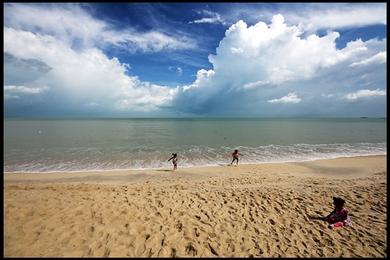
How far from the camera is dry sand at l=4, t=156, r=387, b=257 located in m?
6.46

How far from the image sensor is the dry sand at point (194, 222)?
6.46m

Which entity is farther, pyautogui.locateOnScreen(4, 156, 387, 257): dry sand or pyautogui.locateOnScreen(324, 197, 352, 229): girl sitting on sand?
pyautogui.locateOnScreen(324, 197, 352, 229): girl sitting on sand

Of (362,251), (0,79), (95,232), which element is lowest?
(362,251)

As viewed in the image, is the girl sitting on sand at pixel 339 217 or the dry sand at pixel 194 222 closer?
the dry sand at pixel 194 222

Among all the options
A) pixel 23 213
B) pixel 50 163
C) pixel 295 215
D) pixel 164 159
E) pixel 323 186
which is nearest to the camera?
pixel 23 213

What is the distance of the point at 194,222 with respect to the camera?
26.0ft

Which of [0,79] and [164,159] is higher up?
[0,79]

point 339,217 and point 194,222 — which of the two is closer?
point 194,222

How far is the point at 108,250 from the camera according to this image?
20.4 feet

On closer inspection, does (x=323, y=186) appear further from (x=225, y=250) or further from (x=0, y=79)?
(x=0, y=79)

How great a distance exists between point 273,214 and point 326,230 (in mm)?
1850

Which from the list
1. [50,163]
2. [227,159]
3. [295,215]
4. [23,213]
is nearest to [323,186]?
[295,215]

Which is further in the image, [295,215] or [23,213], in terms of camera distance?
[295,215]

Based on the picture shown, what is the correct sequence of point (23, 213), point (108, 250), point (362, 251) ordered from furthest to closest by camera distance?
point (23, 213)
point (362, 251)
point (108, 250)
